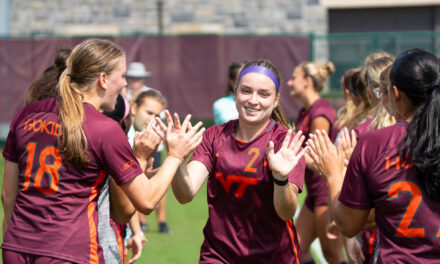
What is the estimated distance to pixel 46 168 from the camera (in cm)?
329

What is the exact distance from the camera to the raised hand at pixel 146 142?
3.67 meters

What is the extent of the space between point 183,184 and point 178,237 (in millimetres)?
4488

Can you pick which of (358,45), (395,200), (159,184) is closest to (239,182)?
(159,184)

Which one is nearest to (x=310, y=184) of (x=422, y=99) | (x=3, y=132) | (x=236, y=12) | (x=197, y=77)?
(x=422, y=99)

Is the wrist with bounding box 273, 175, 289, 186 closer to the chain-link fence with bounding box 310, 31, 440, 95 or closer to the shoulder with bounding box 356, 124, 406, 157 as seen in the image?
the shoulder with bounding box 356, 124, 406, 157

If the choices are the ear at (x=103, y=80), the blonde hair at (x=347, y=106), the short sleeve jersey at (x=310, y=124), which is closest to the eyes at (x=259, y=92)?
the ear at (x=103, y=80)

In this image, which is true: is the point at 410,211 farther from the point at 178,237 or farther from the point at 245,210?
the point at 178,237

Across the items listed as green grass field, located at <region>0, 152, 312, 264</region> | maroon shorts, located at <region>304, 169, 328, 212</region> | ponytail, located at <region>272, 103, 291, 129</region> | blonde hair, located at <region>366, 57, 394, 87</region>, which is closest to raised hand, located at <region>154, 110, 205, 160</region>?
ponytail, located at <region>272, 103, 291, 129</region>

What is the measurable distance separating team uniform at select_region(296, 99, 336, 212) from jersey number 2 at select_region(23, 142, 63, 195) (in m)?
3.33

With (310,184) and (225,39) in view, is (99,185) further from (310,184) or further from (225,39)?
(225,39)

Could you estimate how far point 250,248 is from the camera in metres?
3.85

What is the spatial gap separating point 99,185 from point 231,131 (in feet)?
3.27

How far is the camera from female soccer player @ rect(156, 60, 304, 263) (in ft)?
12.5

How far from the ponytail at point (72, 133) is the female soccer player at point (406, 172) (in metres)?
1.31
